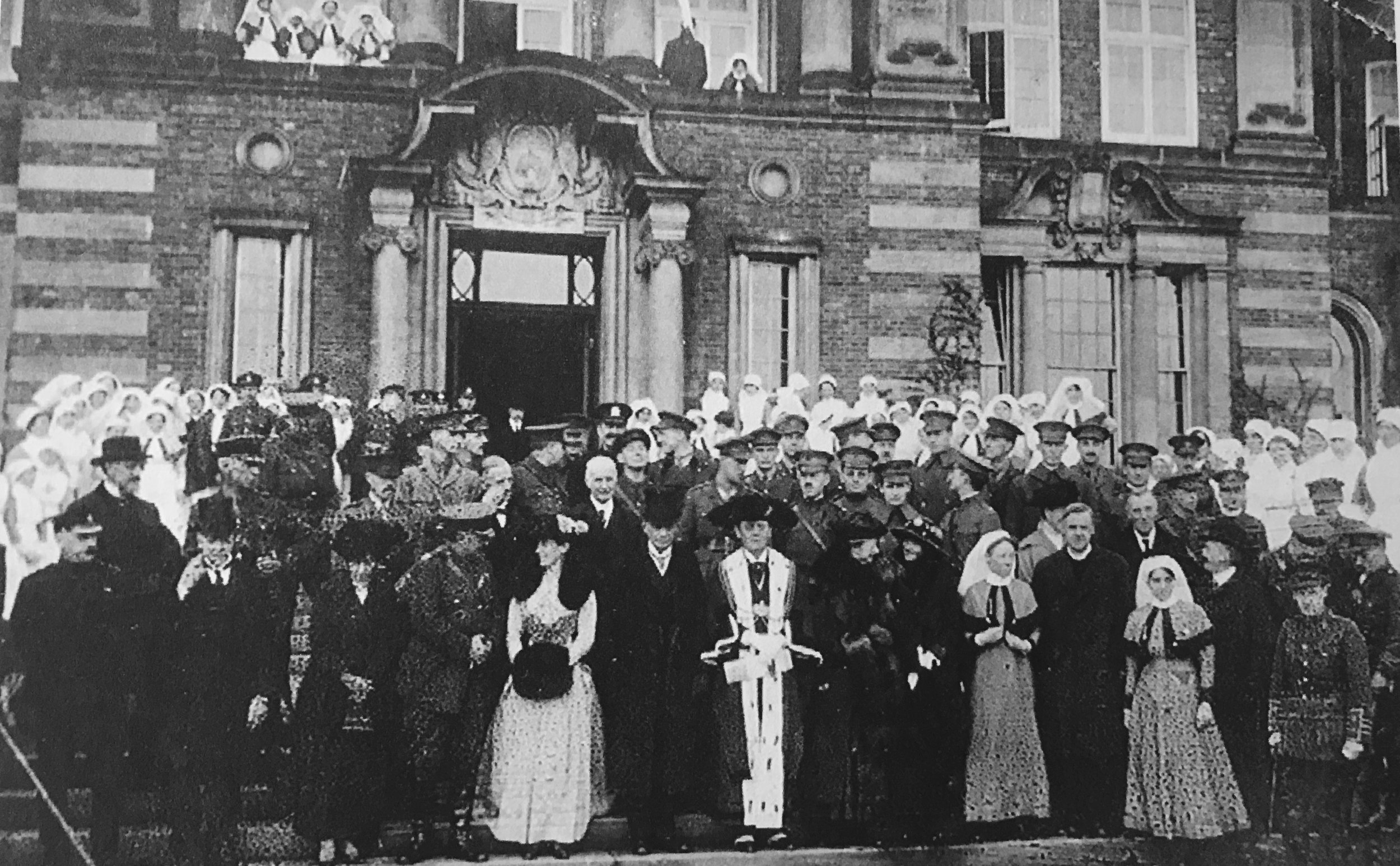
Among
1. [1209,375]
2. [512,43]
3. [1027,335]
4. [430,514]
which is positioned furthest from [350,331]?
[1209,375]

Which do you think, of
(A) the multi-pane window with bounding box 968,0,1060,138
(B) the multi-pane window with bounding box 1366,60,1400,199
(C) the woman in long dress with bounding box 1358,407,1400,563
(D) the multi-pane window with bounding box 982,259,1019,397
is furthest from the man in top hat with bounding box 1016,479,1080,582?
(B) the multi-pane window with bounding box 1366,60,1400,199

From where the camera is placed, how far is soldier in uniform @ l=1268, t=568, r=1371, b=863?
19.0 feet

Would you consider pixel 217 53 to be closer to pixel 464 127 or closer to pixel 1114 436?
pixel 464 127

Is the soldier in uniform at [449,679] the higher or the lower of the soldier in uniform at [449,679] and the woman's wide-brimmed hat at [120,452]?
the lower

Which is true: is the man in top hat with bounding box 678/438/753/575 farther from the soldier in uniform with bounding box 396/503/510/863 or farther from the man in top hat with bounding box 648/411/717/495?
the soldier in uniform with bounding box 396/503/510/863


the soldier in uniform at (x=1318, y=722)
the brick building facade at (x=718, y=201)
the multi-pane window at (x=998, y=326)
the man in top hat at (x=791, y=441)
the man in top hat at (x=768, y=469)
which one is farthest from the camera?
the multi-pane window at (x=998, y=326)

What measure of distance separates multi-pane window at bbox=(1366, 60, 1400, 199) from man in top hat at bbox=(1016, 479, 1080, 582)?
2.23m

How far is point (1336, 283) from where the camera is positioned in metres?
6.73

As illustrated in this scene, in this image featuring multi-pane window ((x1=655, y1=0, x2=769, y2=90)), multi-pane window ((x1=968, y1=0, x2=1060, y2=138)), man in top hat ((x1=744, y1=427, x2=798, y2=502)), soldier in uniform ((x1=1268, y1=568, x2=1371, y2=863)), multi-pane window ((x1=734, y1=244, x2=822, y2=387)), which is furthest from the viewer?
multi-pane window ((x1=968, y1=0, x2=1060, y2=138))

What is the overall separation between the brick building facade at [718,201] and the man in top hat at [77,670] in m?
0.97

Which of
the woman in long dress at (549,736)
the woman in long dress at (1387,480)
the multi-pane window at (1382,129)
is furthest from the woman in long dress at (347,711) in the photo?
the multi-pane window at (1382,129)

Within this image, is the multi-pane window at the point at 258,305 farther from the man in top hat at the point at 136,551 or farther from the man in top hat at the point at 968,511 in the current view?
the man in top hat at the point at 968,511

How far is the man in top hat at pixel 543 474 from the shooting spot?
18.7 ft

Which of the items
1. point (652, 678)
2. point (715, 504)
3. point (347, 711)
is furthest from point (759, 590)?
point (347, 711)
